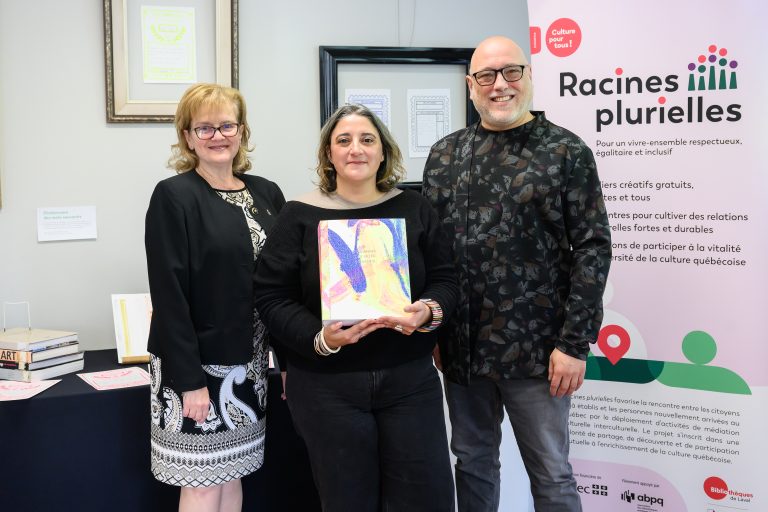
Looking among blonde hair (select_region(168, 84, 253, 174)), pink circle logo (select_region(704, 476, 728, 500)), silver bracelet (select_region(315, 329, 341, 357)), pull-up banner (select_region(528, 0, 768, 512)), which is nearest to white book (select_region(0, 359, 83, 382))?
blonde hair (select_region(168, 84, 253, 174))

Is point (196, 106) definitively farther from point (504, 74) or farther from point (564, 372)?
point (564, 372)

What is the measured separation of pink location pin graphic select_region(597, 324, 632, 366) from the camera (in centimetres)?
204

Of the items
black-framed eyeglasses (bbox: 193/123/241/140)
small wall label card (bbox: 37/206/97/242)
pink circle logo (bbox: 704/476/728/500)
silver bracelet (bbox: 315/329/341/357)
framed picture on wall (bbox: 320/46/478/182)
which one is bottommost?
pink circle logo (bbox: 704/476/728/500)

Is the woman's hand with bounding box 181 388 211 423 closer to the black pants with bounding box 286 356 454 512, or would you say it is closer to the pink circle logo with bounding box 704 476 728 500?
the black pants with bounding box 286 356 454 512

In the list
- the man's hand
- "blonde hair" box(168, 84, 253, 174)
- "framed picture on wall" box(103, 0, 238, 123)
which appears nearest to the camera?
the man's hand

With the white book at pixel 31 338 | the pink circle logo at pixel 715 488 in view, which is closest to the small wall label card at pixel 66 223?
the white book at pixel 31 338

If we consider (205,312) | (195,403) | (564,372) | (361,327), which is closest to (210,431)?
(195,403)

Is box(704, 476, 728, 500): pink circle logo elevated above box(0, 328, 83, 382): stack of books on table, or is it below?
below

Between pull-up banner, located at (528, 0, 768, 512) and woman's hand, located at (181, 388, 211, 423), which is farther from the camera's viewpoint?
pull-up banner, located at (528, 0, 768, 512)

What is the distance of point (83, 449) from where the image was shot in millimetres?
1998

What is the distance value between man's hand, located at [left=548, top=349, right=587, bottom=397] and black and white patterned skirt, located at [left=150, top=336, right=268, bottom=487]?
80 centimetres

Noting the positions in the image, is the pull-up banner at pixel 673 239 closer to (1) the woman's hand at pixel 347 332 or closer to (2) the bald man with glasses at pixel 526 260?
(2) the bald man with glasses at pixel 526 260

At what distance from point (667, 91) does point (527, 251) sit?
780 mm

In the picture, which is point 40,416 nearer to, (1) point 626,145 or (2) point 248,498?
(2) point 248,498
